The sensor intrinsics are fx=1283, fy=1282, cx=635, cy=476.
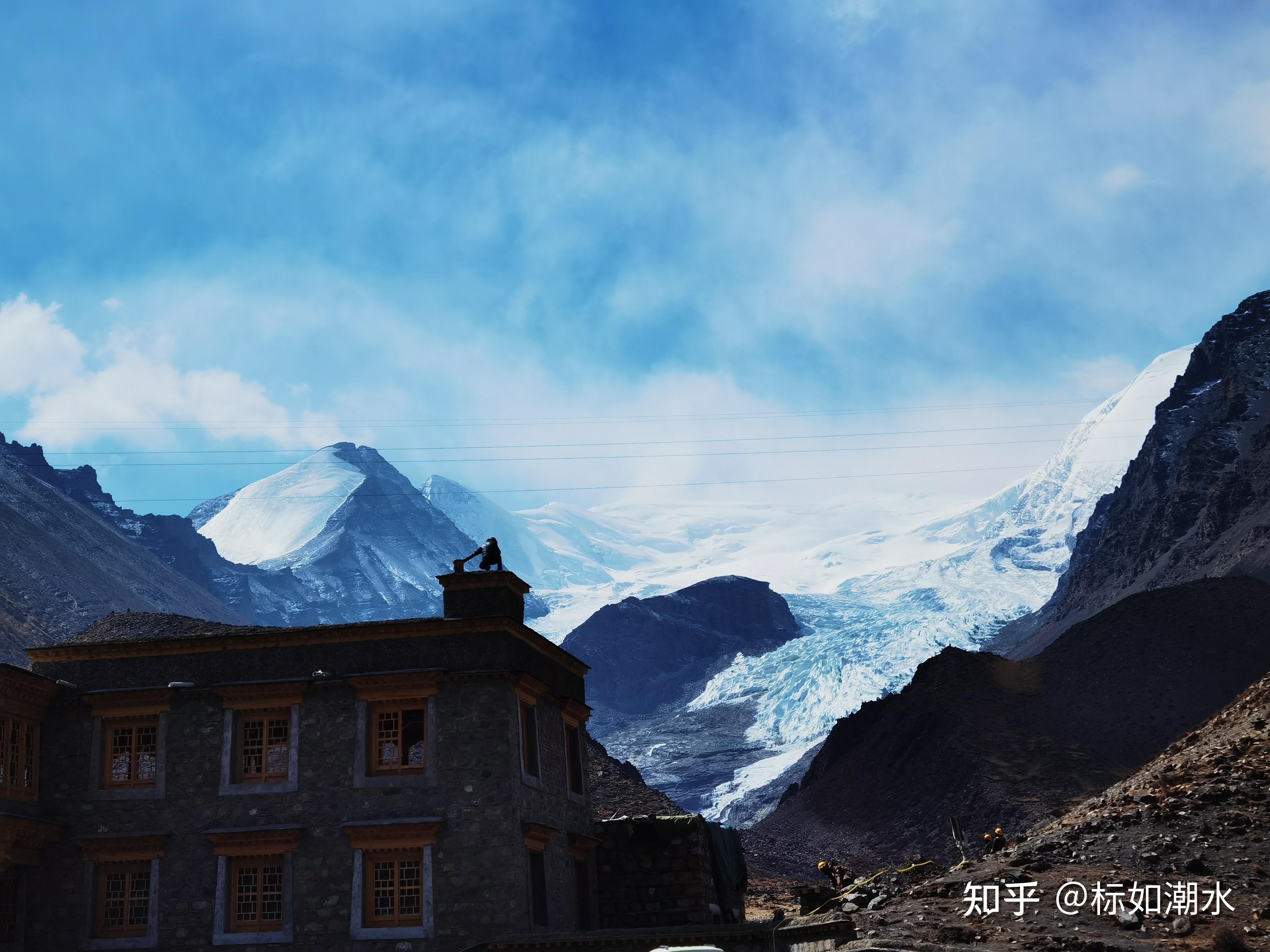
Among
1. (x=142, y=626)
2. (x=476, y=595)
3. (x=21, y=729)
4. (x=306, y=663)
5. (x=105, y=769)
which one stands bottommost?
(x=105, y=769)

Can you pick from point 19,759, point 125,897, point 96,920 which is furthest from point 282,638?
point 96,920

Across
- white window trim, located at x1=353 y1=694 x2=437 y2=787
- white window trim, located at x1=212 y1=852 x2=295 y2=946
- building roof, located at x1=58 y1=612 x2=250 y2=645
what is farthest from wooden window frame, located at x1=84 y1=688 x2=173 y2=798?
building roof, located at x1=58 y1=612 x2=250 y2=645

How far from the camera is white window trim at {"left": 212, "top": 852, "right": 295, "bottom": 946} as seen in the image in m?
25.4

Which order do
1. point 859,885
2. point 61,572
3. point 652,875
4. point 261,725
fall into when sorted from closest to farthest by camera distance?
point 261,725 < point 859,885 < point 652,875 < point 61,572

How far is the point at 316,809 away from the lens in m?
26.0

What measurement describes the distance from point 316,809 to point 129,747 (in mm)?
4642

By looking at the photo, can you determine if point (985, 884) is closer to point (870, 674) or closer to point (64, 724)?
point (64, 724)

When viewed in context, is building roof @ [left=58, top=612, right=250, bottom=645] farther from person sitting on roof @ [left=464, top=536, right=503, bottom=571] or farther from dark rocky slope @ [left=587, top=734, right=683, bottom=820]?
person sitting on roof @ [left=464, top=536, right=503, bottom=571]

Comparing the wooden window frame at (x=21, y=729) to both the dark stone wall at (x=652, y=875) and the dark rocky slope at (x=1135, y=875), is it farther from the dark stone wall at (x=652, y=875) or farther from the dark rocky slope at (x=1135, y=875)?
the dark rocky slope at (x=1135, y=875)

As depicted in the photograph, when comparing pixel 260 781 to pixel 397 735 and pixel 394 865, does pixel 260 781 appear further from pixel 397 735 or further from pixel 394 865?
pixel 394 865

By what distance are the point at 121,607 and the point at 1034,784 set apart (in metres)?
107

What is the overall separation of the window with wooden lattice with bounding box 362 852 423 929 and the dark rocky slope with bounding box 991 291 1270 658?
78090mm

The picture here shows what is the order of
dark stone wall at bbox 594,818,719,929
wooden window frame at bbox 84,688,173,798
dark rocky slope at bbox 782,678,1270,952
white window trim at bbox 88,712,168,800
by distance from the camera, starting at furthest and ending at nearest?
dark stone wall at bbox 594,818,719,929, wooden window frame at bbox 84,688,173,798, white window trim at bbox 88,712,168,800, dark rocky slope at bbox 782,678,1270,952

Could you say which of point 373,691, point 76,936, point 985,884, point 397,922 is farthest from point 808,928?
point 76,936
